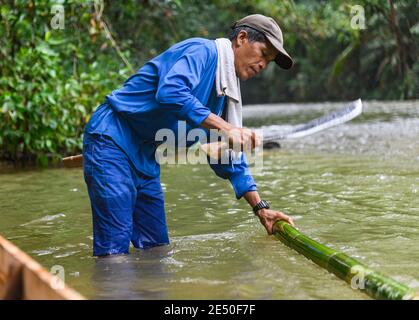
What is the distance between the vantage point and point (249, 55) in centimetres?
385

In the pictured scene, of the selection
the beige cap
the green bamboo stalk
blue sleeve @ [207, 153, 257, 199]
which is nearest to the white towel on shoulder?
the beige cap

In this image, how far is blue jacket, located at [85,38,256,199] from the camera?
11.7 ft

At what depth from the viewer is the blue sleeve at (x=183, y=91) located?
3551 millimetres

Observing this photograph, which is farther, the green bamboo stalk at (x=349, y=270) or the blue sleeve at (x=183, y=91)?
the blue sleeve at (x=183, y=91)

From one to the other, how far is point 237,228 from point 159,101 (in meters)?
1.96

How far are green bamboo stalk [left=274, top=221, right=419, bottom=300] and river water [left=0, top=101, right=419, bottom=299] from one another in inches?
2.2

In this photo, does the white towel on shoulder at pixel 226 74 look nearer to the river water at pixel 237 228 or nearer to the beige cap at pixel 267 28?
the beige cap at pixel 267 28

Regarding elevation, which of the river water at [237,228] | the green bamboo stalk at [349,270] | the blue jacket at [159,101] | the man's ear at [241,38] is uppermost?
the man's ear at [241,38]

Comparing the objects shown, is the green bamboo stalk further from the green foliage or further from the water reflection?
the green foliage

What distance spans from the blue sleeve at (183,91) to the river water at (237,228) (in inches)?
35.2

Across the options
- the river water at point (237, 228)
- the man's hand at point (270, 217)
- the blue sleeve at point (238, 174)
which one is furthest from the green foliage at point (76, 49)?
A: the man's hand at point (270, 217)

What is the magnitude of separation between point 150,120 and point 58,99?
522cm

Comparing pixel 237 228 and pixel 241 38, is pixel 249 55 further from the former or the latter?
pixel 237 228

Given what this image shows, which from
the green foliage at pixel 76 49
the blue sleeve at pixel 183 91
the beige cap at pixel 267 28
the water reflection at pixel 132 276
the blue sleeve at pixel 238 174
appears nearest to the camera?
the water reflection at pixel 132 276
